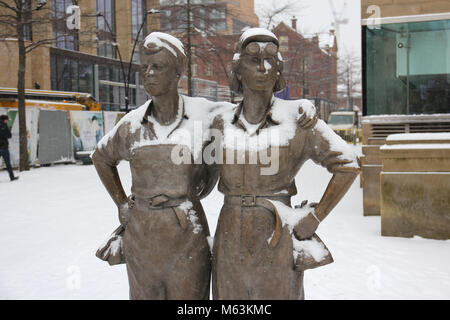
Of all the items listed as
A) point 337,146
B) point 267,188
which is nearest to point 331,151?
point 337,146

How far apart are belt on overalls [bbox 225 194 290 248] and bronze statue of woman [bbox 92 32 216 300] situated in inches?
12.1

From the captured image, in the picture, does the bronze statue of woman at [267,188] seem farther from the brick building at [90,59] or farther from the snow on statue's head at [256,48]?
the brick building at [90,59]

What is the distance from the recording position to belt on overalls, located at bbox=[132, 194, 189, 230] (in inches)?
117

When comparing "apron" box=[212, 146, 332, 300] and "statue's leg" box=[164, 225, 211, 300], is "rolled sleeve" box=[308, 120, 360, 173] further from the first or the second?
"statue's leg" box=[164, 225, 211, 300]

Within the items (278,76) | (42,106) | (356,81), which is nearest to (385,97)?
(278,76)

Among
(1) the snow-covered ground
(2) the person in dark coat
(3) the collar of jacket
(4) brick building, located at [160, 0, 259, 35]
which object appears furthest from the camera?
(4) brick building, located at [160, 0, 259, 35]

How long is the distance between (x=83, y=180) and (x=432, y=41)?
33.8 feet

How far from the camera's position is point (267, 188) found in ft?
9.44

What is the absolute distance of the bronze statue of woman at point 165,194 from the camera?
298 centimetres

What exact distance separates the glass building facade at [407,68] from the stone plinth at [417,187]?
289cm

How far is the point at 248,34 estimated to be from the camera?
289 cm

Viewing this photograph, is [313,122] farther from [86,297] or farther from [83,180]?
[83,180]

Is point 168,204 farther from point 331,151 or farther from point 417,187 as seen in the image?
point 417,187

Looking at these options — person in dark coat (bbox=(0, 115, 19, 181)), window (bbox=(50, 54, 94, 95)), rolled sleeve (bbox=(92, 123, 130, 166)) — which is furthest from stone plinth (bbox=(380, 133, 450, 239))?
window (bbox=(50, 54, 94, 95))
